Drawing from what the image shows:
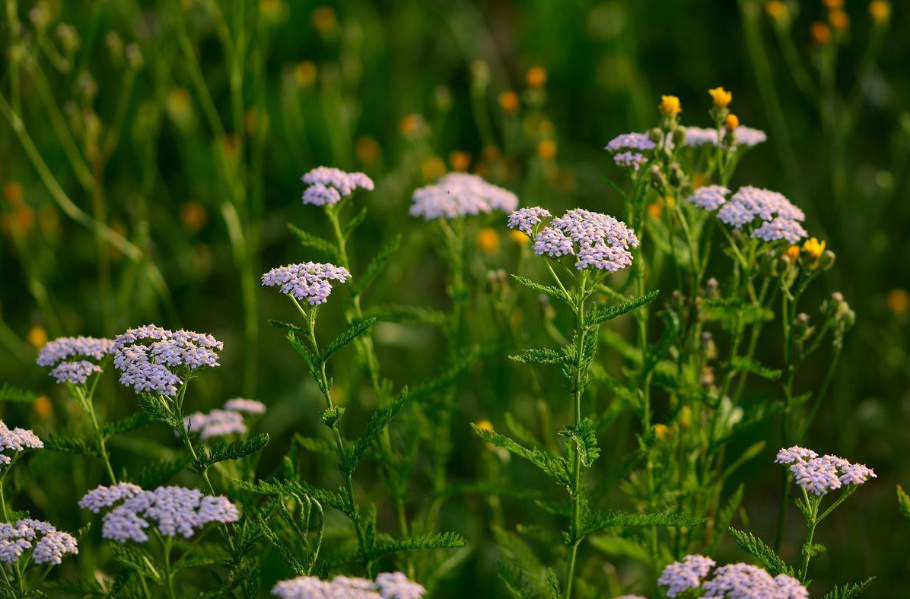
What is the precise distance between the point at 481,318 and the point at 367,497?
853 mm

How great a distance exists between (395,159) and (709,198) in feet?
9.74

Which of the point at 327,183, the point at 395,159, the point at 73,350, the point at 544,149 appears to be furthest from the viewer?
the point at 395,159

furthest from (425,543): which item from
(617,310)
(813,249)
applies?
(813,249)

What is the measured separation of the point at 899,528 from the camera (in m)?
3.95

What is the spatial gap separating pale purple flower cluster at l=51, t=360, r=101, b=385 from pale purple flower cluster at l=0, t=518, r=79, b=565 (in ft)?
1.24

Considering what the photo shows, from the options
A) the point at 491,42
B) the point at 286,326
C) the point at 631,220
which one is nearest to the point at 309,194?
the point at 286,326

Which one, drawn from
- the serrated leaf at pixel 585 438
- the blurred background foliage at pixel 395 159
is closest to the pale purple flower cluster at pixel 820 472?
the serrated leaf at pixel 585 438

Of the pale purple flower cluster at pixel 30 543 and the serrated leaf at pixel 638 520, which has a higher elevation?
the pale purple flower cluster at pixel 30 543

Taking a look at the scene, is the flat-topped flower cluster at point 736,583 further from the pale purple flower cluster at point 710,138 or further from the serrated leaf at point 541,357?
the pale purple flower cluster at point 710,138

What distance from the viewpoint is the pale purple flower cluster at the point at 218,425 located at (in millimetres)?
2852

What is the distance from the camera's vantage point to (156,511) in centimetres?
211

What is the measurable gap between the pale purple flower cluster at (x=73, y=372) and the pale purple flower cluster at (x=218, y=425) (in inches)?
16.7

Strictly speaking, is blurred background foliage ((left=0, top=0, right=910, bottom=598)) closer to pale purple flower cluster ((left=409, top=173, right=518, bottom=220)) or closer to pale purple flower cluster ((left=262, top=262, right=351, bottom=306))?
pale purple flower cluster ((left=409, top=173, right=518, bottom=220))

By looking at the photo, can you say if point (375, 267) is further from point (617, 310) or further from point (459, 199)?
point (617, 310)
